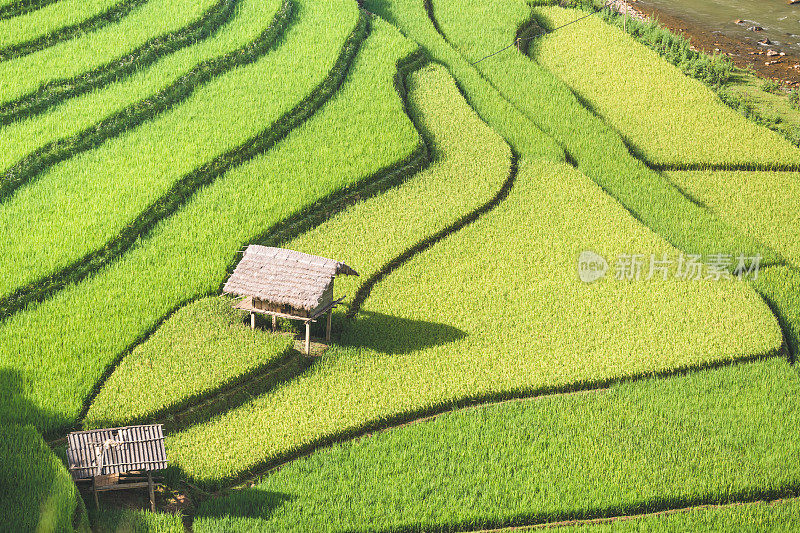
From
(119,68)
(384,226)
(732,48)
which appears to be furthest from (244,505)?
(732,48)

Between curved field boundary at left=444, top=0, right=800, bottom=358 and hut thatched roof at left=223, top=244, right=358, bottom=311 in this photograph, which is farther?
curved field boundary at left=444, top=0, right=800, bottom=358

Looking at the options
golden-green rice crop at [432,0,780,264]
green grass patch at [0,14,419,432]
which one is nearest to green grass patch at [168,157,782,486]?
golden-green rice crop at [432,0,780,264]

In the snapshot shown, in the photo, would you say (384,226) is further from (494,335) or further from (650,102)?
(650,102)

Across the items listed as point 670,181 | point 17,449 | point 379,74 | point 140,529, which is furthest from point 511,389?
point 379,74

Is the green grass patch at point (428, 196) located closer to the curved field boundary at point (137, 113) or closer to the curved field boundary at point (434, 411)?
the curved field boundary at point (434, 411)

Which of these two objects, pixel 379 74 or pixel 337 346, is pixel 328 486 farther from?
pixel 379 74

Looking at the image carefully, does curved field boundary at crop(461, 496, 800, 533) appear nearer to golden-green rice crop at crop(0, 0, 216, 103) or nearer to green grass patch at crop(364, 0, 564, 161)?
green grass patch at crop(364, 0, 564, 161)
